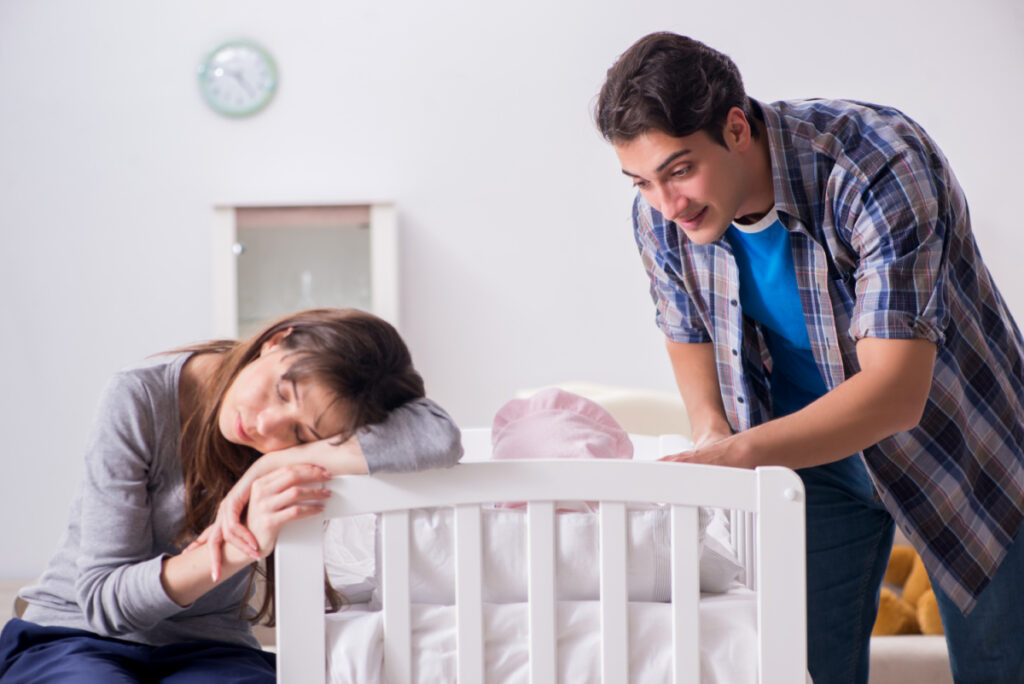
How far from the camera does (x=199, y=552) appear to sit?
0.97 meters

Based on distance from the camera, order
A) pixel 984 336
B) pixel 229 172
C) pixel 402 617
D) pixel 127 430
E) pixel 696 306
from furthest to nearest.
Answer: pixel 229 172
pixel 696 306
pixel 984 336
pixel 127 430
pixel 402 617

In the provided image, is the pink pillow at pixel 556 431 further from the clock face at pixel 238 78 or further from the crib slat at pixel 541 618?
the clock face at pixel 238 78

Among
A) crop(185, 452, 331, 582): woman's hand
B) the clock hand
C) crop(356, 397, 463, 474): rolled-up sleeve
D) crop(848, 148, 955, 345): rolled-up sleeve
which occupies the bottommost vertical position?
crop(185, 452, 331, 582): woman's hand

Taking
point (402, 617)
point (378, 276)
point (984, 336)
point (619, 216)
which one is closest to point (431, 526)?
point (402, 617)

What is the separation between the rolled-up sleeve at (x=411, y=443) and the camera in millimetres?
931

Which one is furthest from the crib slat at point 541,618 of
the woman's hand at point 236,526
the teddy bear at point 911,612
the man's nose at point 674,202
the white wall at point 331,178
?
the white wall at point 331,178

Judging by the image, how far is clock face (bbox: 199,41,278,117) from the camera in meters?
3.00

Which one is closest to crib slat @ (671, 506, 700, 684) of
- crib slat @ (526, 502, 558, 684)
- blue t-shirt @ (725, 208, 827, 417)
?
crib slat @ (526, 502, 558, 684)

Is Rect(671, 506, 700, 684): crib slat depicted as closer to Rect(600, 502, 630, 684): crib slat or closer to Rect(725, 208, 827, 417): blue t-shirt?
Rect(600, 502, 630, 684): crib slat

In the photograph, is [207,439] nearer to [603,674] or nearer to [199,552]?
[199,552]

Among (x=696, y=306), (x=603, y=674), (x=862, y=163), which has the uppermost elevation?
(x=862, y=163)

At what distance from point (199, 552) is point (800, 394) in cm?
86

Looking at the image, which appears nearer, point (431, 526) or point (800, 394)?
point (431, 526)

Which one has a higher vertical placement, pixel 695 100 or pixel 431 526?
pixel 695 100
